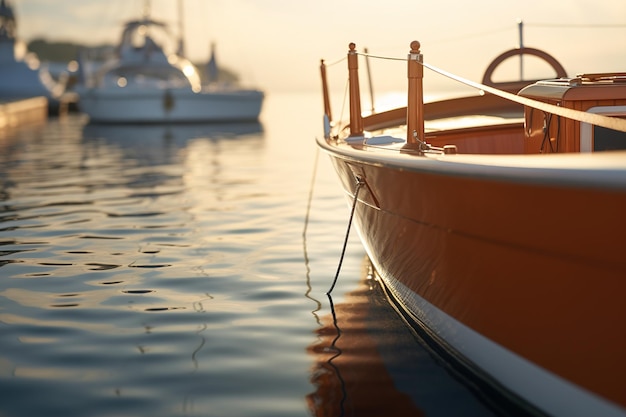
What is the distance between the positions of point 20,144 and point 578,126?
2168 cm

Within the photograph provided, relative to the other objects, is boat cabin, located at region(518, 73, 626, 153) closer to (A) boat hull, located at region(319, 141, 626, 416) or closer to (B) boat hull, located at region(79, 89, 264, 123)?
(A) boat hull, located at region(319, 141, 626, 416)

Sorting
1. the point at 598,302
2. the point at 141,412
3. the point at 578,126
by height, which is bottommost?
the point at 141,412

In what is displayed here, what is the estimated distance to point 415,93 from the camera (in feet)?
15.4

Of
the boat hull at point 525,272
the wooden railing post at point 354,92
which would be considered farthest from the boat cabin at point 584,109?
the wooden railing post at point 354,92

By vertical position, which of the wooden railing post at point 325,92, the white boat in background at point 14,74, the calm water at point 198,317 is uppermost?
the white boat in background at point 14,74

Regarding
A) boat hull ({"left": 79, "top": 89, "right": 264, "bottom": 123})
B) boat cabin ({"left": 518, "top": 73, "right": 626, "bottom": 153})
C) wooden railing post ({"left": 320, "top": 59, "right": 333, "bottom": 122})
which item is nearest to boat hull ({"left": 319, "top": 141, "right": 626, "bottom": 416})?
boat cabin ({"left": 518, "top": 73, "right": 626, "bottom": 153})

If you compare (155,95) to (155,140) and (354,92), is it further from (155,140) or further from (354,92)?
(354,92)

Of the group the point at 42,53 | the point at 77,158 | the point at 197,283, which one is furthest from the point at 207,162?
the point at 42,53

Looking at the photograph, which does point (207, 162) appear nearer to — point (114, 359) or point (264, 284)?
point (264, 284)

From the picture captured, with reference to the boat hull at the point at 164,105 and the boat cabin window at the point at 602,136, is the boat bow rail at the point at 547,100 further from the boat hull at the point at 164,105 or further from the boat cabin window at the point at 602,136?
the boat hull at the point at 164,105

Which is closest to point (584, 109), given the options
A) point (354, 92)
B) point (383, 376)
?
point (383, 376)

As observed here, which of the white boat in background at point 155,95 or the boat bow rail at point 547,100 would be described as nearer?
the boat bow rail at point 547,100

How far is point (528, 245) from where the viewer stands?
356 cm

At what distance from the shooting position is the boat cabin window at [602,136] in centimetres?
450
